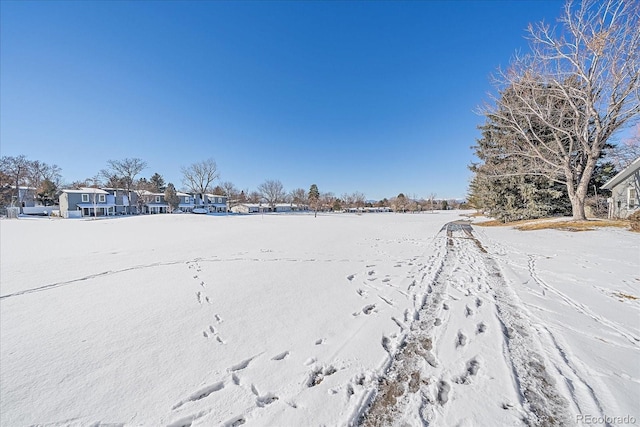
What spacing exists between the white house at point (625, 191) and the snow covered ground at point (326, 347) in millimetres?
14902

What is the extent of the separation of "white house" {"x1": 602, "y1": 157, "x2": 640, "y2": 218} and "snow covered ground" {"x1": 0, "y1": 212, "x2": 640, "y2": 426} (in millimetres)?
14902

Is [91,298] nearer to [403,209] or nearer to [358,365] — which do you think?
[358,365]

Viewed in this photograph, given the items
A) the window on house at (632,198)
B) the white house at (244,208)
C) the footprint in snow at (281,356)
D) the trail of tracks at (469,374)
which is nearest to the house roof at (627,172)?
the window on house at (632,198)

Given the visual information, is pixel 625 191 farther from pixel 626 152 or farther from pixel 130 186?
pixel 130 186

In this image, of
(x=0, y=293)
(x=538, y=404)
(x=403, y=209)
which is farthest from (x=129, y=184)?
(x=403, y=209)

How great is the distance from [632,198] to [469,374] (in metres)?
22.7

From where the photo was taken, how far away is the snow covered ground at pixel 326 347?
1980 mm

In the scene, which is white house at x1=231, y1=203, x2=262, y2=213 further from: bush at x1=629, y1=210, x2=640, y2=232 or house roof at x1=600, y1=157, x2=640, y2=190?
bush at x1=629, y1=210, x2=640, y2=232

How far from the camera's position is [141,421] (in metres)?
1.90

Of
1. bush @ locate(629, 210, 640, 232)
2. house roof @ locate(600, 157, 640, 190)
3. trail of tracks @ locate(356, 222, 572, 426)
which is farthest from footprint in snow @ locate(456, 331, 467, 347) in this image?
house roof @ locate(600, 157, 640, 190)

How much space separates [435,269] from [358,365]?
436 cm

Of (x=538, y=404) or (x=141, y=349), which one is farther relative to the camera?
(x=141, y=349)

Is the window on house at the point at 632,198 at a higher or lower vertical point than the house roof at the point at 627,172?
lower

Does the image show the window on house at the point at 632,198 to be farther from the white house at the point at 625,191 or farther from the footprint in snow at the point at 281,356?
the footprint in snow at the point at 281,356
